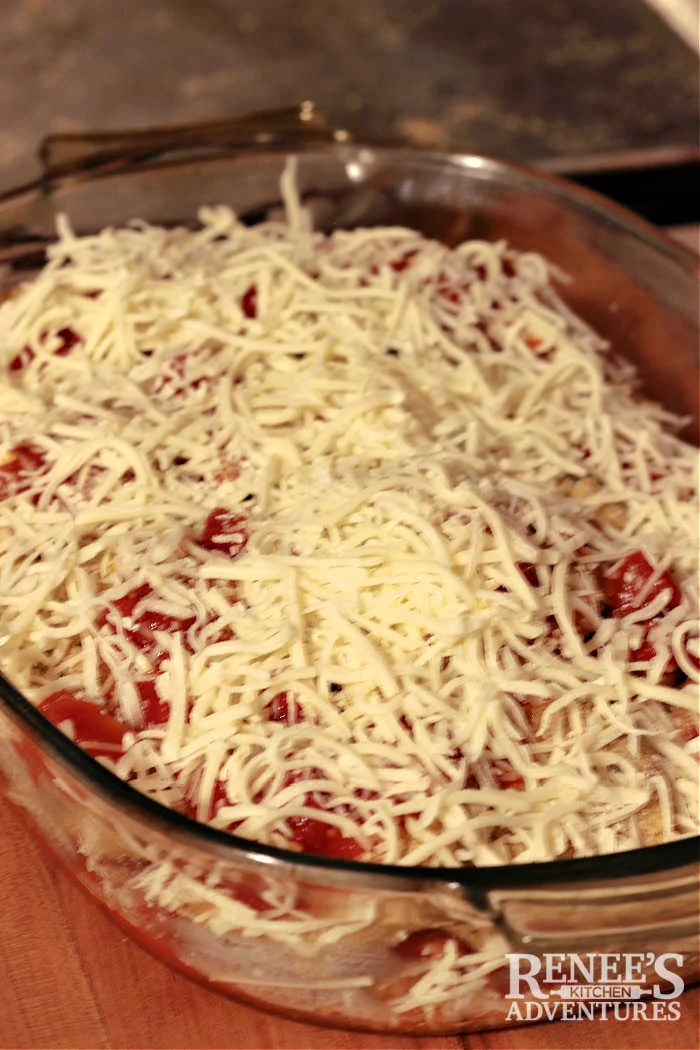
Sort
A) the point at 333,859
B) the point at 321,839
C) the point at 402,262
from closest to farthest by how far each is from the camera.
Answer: the point at 333,859, the point at 321,839, the point at 402,262

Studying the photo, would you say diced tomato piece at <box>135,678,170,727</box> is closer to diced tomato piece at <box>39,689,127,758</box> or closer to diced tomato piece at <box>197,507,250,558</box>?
diced tomato piece at <box>39,689,127,758</box>

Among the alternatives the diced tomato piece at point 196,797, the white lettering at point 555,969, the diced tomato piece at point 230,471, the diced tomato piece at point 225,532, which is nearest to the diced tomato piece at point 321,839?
the diced tomato piece at point 196,797

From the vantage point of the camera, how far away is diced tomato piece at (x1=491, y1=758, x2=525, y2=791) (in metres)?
0.87

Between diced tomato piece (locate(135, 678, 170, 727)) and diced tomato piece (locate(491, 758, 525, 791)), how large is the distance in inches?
11.0

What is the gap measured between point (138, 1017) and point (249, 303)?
80 centimetres

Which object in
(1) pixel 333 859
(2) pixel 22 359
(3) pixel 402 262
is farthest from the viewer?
(3) pixel 402 262

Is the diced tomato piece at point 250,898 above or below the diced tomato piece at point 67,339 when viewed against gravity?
below

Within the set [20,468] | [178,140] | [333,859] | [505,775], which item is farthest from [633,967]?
[178,140]

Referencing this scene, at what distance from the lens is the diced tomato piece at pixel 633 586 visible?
103cm

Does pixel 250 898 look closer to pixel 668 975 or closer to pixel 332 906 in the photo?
pixel 332 906

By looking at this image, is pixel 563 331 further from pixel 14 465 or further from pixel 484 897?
pixel 484 897

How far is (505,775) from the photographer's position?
870mm

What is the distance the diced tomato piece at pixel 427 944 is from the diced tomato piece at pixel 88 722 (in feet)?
0.91

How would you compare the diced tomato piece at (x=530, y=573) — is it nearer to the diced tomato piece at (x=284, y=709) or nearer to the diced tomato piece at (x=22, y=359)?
the diced tomato piece at (x=284, y=709)
